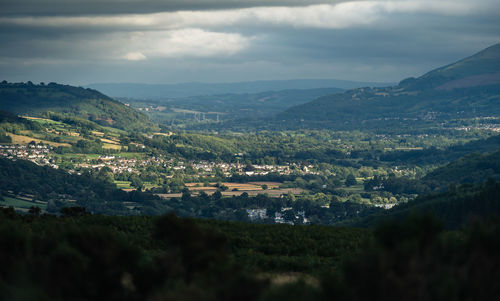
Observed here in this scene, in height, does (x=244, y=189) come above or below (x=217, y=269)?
below

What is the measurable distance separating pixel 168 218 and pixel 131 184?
449ft

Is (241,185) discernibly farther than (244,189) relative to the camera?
Yes

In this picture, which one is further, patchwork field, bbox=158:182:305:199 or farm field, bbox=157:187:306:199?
patchwork field, bbox=158:182:305:199

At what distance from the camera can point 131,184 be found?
151m

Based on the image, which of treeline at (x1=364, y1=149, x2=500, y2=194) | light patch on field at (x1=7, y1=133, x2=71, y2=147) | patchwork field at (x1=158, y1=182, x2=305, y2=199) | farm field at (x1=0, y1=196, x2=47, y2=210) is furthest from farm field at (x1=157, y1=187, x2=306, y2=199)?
light patch on field at (x1=7, y1=133, x2=71, y2=147)

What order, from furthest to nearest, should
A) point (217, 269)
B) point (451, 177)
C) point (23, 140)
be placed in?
point (23, 140)
point (451, 177)
point (217, 269)

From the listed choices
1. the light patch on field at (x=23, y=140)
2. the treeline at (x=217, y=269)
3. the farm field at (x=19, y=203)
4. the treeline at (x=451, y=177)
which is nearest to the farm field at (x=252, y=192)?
the treeline at (x=451, y=177)

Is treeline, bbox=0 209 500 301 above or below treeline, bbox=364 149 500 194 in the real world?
above

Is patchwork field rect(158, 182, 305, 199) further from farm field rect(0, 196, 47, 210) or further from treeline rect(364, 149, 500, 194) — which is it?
farm field rect(0, 196, 47, 210)

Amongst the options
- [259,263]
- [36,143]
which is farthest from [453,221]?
[36,143]

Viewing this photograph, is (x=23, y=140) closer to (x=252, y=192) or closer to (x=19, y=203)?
(x=19, y=203)

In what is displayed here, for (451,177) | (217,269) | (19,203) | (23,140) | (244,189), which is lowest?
(244,189)

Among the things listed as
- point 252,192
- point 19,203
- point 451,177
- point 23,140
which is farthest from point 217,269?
point 23,140

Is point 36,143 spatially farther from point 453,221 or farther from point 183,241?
point 183,241
